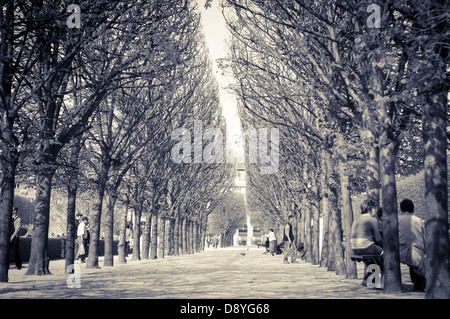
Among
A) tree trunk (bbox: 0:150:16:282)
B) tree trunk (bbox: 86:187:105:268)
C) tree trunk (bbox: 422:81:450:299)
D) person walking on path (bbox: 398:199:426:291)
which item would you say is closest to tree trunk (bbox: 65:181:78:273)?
tree trunk (bbox: 86:187:105:268)

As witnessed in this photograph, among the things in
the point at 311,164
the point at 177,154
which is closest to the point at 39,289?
the point at 311,164

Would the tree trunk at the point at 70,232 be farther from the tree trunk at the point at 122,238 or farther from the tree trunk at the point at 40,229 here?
the tree trunk at the point at 122,238

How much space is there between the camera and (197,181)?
38500 millimetres

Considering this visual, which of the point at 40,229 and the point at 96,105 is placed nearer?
the point at 96,105

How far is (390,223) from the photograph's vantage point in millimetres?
9742

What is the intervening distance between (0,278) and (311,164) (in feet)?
44.0

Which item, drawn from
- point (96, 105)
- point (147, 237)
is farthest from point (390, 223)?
point (147, 237)

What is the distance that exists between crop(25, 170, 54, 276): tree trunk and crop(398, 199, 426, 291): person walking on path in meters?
9.09

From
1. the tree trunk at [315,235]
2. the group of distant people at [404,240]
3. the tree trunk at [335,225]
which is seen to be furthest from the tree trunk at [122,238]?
the group of distant people at [404,240]

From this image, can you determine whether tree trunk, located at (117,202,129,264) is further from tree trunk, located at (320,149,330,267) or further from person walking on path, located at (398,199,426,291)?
person walking on path, located at (398,199,426,291)

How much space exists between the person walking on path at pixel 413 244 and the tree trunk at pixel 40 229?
909 cm

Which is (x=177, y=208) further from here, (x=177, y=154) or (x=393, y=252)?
(x=393, y=252)

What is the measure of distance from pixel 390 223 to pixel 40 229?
367 inches

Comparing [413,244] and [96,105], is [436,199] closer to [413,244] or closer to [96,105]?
[413,244]
